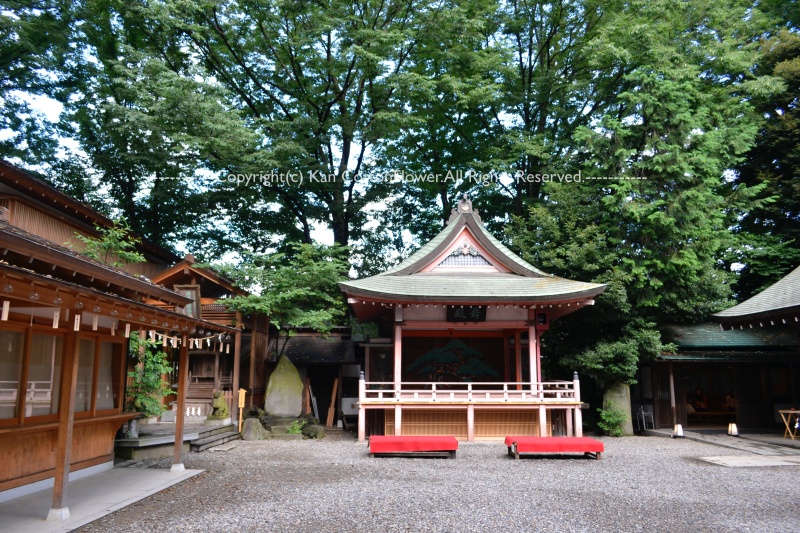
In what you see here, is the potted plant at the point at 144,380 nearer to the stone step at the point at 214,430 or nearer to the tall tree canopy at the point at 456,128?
the stone step at the point at 214,430

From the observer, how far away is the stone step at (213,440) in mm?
13141

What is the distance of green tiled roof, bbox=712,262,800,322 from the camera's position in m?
14.4

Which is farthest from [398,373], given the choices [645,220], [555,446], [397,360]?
[645,220]

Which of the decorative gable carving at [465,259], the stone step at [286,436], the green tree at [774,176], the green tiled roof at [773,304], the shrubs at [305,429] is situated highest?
the green tree at [774,176]

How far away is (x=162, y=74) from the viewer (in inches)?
794

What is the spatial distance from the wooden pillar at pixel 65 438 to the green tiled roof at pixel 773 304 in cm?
1547

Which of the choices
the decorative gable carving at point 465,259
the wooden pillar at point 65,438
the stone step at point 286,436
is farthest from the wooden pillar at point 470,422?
the wooden pillar at point 65,438

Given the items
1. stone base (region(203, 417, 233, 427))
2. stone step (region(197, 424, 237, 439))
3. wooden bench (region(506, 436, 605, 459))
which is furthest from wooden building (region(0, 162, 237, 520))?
wooden bench (region(506, 436, 605, 459))

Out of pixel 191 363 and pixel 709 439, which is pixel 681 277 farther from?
pixel 191 363

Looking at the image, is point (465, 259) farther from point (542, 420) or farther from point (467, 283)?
point (542, 420)

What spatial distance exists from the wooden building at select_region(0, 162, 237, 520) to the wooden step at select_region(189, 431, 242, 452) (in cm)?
254

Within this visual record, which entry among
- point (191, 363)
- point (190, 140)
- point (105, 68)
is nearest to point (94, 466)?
point (191, 363)

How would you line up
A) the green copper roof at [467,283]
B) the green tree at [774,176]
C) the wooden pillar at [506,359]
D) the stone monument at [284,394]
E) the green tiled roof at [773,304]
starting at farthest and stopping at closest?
the green tree at [774,176] < the wooden pillar at [506,359] < the stone monument at [284,394] < the green copper roof at [467,283] < the green tiled roof at [773,304]

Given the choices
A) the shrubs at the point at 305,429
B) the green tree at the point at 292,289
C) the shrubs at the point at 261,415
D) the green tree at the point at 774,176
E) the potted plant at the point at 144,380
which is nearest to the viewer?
the potted plant at the point at 144,380
